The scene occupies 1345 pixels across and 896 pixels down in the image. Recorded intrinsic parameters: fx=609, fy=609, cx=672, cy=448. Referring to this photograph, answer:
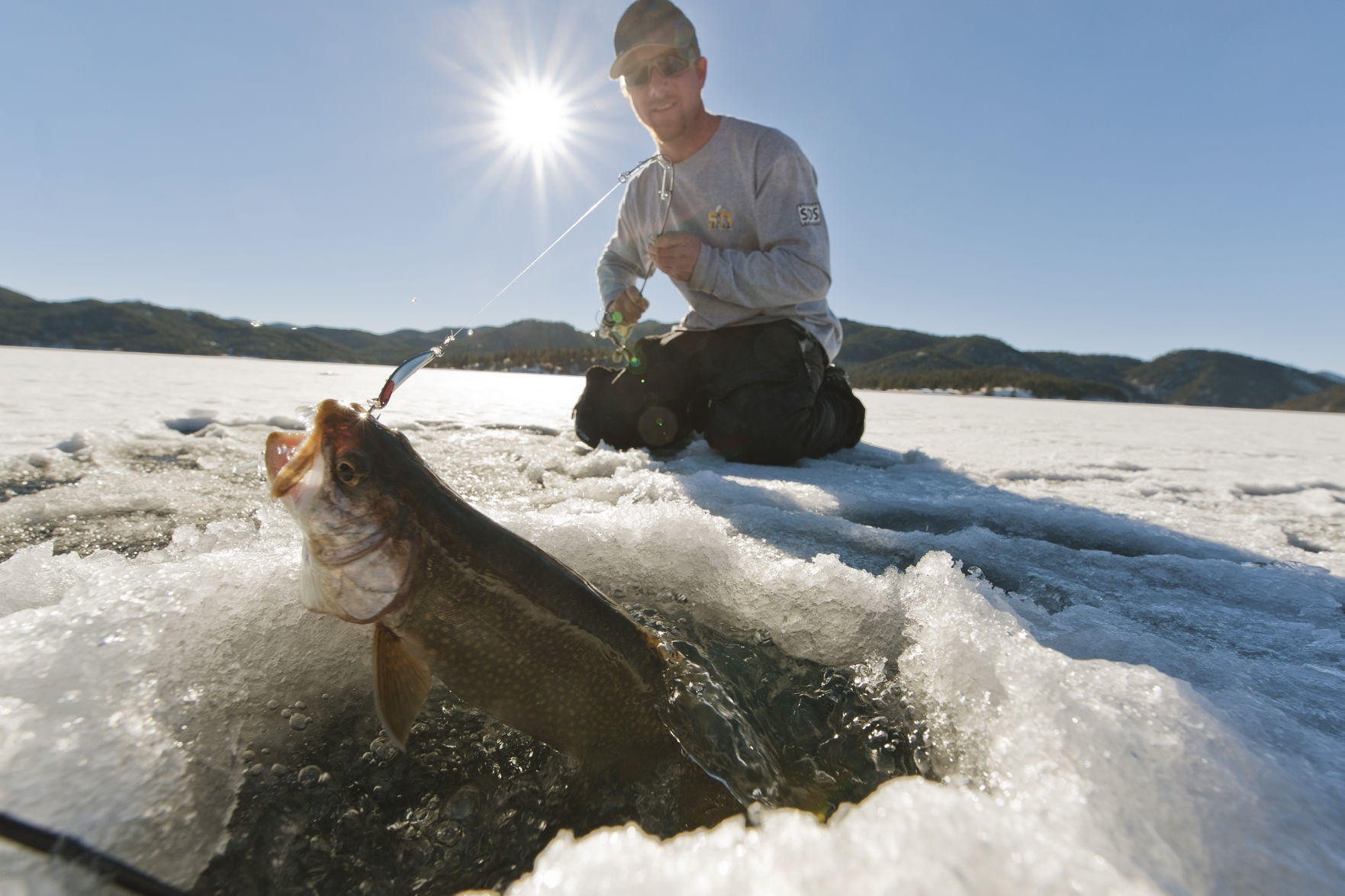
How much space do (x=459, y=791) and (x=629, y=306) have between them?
3.17 metres

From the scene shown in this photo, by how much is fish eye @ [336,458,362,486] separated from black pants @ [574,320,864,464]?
9.36 feet

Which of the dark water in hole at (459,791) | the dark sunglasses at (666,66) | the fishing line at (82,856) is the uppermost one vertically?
the dark sunglasses at (666,66)

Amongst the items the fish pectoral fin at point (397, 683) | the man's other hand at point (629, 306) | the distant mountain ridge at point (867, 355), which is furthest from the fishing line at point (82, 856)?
the distant mountain ridge at point (867, 355)

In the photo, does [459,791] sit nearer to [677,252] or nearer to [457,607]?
[457,607]

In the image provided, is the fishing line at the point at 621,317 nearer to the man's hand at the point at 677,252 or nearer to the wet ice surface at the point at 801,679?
the man's hand at the point at 677,252

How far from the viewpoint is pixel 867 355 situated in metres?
172

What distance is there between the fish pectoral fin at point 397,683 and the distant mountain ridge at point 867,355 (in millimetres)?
46764

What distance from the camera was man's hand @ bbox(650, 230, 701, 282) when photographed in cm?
342

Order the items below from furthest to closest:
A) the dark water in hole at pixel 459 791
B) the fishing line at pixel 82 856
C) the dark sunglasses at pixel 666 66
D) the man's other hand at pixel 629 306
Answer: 1. the man's other hand at pixel 629 306
2. the dark sunglasses at pixel 666 66
3. the dark water in hole at pixel 459 791
4. the fishing line at pixel 82 856

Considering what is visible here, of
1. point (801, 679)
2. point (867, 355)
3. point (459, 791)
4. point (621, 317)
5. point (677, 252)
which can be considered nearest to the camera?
point (459, 791)

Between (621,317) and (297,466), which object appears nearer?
(297,466)

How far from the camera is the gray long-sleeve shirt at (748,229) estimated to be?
3576 millimetres

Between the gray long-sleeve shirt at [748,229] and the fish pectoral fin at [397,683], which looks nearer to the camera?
the fish pectoral fin at [397,683]

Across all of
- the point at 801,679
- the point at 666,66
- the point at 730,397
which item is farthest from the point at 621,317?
the point at 801,679
